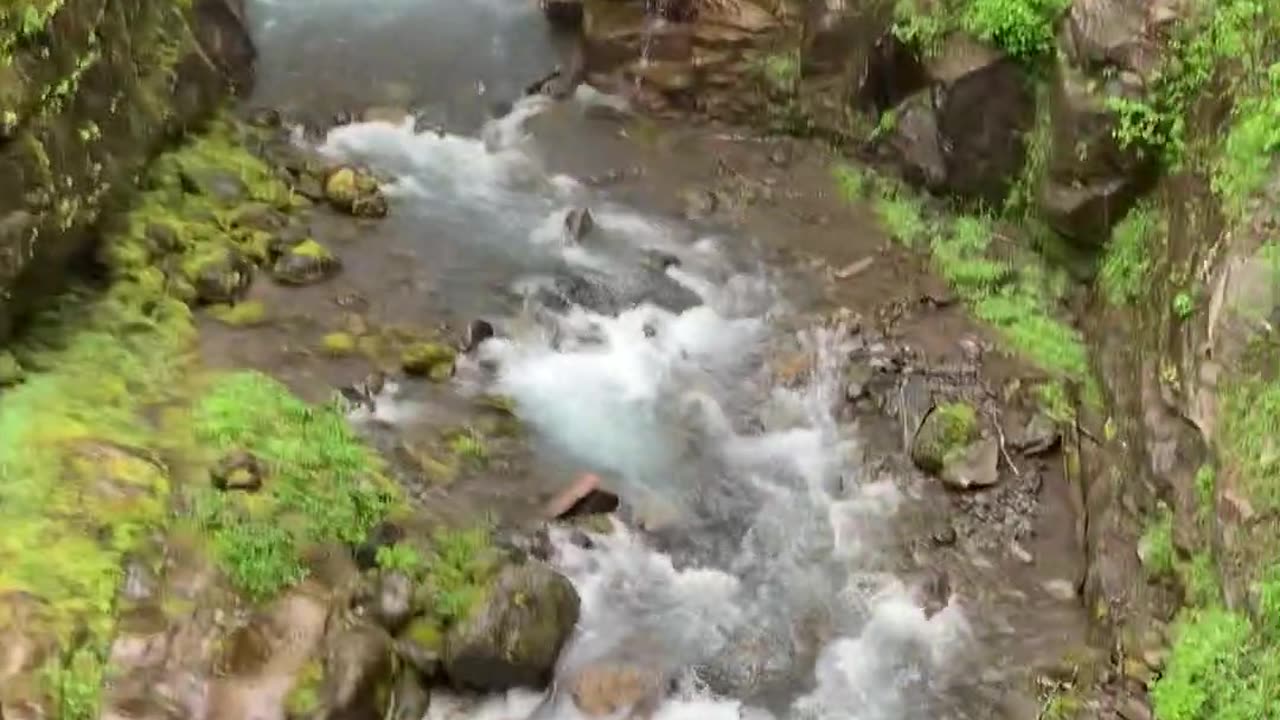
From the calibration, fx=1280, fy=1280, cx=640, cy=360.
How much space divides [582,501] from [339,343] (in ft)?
7.74

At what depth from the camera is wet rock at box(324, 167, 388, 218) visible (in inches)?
436

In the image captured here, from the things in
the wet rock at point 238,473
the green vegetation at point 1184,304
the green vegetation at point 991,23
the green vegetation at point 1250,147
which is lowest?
the wet rock at point 238,473

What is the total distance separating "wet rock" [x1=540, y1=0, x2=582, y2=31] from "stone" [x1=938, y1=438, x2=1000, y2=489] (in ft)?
26.2

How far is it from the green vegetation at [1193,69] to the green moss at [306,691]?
5.86 m

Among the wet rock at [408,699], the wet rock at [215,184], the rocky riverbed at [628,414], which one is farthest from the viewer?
the wet rock at [215,184]

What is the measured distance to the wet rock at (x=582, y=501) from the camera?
8.22m

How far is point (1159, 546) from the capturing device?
23.7ft

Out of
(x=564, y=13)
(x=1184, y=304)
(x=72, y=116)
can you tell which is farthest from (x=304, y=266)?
(x=1184, y=304)

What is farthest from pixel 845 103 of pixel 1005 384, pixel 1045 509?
pixel 1045 509

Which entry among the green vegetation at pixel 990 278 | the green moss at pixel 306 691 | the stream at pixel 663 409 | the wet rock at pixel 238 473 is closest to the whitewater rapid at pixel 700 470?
the stream at pixel 663 409

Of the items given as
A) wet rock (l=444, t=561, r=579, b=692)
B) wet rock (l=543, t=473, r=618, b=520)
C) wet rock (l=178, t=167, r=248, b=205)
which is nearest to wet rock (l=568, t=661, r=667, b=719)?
wet rock (l=444, t=561, r=579, b=692)

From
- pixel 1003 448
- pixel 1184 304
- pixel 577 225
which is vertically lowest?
pixel 577 225

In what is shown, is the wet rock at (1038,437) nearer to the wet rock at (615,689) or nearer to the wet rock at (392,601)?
the wet rock at (615,689)

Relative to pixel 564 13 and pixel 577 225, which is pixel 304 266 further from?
pixel 564 13
